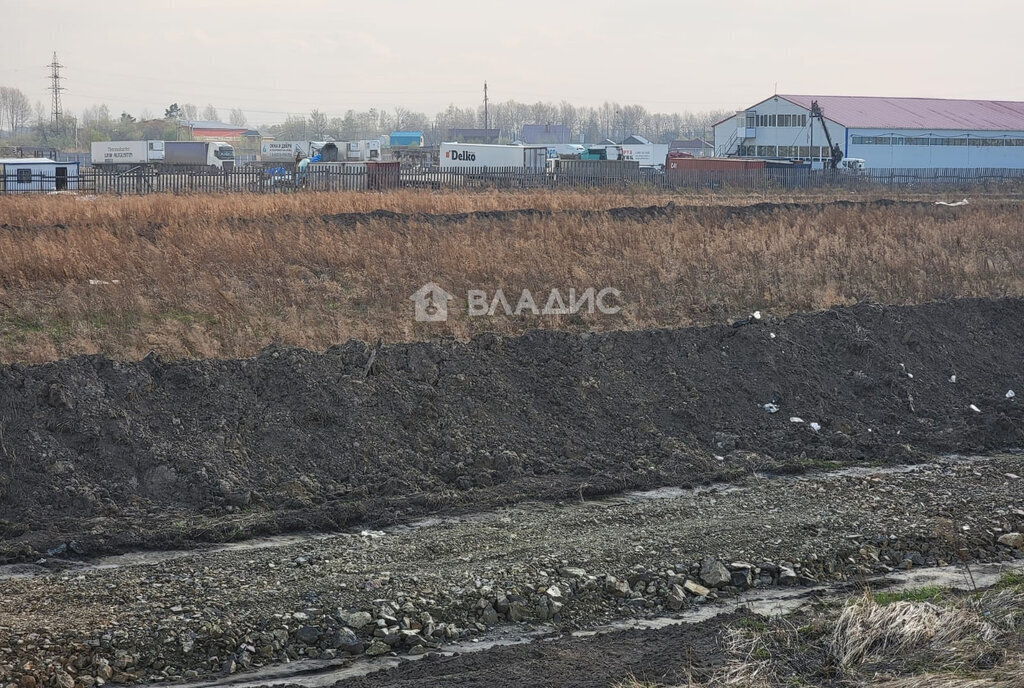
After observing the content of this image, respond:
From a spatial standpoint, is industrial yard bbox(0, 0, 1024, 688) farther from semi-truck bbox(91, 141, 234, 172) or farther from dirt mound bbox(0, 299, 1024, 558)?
semi-truck bbox(91, 141, 234, 172)

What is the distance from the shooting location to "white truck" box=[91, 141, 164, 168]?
53031 mm

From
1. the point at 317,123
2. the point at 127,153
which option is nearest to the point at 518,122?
the point at 317,123

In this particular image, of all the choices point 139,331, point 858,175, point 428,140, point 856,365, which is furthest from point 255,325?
point 428,140

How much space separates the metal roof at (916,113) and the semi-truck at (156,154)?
36.7 meters

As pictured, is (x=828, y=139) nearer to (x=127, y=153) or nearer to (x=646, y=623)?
(x=127, y=153)

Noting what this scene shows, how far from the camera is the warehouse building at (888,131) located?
215 ft

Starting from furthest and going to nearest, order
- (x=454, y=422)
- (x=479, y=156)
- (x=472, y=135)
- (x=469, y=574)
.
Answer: (x=472, y=135) → (x=479, y=156) → (x=454, y=422) → (x=469, y=574)

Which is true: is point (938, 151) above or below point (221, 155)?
above

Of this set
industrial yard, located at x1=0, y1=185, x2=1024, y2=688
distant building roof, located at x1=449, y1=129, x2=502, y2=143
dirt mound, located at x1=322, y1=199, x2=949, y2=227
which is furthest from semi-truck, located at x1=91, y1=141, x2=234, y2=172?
distant building roof, located at x1=449, y1=129, x2=502, y2=143

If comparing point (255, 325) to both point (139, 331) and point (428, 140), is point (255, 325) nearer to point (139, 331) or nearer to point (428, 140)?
point (139, 331)

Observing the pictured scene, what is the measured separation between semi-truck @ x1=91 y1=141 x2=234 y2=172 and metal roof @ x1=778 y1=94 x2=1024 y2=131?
3670 centimetres
